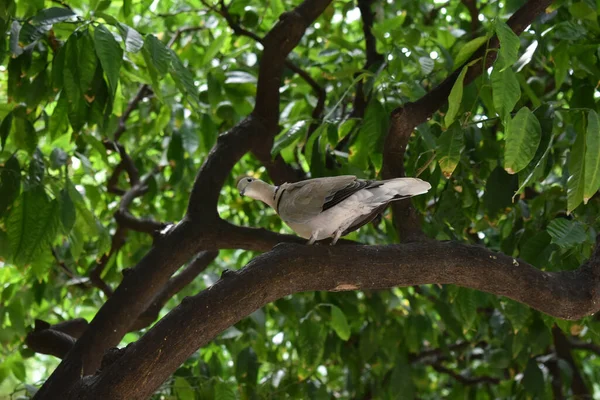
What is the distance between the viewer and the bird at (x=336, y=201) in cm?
188

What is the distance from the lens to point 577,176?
178cm

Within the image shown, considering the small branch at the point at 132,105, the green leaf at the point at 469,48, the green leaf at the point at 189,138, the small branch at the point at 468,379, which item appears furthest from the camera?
the small branch at the point at 468,379

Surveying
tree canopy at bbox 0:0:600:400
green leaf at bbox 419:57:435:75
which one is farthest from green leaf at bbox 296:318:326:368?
green leaf at bbox 419:57:435:75

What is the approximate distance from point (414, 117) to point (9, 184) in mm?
1147

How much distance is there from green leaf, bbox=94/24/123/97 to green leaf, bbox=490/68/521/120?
894mm

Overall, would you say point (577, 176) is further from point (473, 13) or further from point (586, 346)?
point (586, 346)

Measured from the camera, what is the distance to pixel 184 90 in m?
2.29

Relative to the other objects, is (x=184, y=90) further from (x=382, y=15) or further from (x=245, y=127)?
(x=382, y=15)

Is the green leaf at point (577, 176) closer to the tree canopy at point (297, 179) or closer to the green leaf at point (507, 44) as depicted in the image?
the tree canopy at point (297, 179)

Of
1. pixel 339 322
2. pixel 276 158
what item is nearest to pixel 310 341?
pixel 339 322

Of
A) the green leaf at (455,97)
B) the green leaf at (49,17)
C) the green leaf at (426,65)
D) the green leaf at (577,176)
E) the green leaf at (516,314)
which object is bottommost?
the green leaf at (516,314)

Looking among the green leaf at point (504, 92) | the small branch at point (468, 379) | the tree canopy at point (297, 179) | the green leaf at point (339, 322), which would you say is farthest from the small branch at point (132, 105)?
the green leaf at point (504, 92)

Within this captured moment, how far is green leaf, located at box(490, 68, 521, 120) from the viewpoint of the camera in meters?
1.73

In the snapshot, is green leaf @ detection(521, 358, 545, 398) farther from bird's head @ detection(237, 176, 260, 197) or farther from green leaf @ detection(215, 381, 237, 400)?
bird's head @ detection(237, 176, 260, 197)
